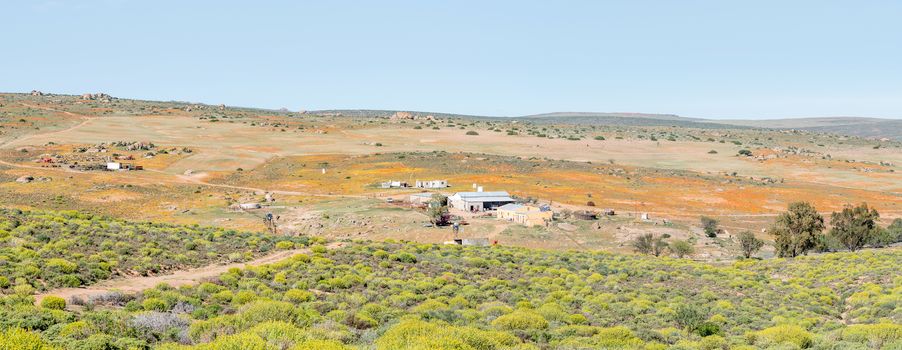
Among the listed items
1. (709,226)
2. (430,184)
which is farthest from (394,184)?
(709,226)

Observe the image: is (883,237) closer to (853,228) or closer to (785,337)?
(853,228)

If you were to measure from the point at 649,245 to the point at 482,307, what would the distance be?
125 ft

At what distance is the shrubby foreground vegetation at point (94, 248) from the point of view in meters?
23.5

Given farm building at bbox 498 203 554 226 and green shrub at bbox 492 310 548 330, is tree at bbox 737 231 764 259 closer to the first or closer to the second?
farm building at bbox 498 203 554 226

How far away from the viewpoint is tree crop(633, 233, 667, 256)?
193 feet

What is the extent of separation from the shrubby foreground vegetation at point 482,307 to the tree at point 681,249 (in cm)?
1602

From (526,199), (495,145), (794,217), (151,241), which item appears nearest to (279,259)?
(151,241)

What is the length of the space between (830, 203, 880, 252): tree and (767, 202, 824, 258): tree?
16.2ft

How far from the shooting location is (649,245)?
59.0m

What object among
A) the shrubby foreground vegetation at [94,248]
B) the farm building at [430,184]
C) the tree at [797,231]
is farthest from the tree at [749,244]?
the farm building at [430,184]

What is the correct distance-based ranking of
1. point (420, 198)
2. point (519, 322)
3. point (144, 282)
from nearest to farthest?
1. point (519, 322)
2. point (144, 282)
3. point (420, 198)

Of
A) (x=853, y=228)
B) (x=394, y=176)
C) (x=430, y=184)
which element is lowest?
(x=394, y=176)

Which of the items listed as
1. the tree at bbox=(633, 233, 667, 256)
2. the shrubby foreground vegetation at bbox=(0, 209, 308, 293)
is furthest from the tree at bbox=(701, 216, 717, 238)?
the shrubby foreground vegetation at bbox=(0, 209, 308, 293)

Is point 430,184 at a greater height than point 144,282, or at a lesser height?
lesser
